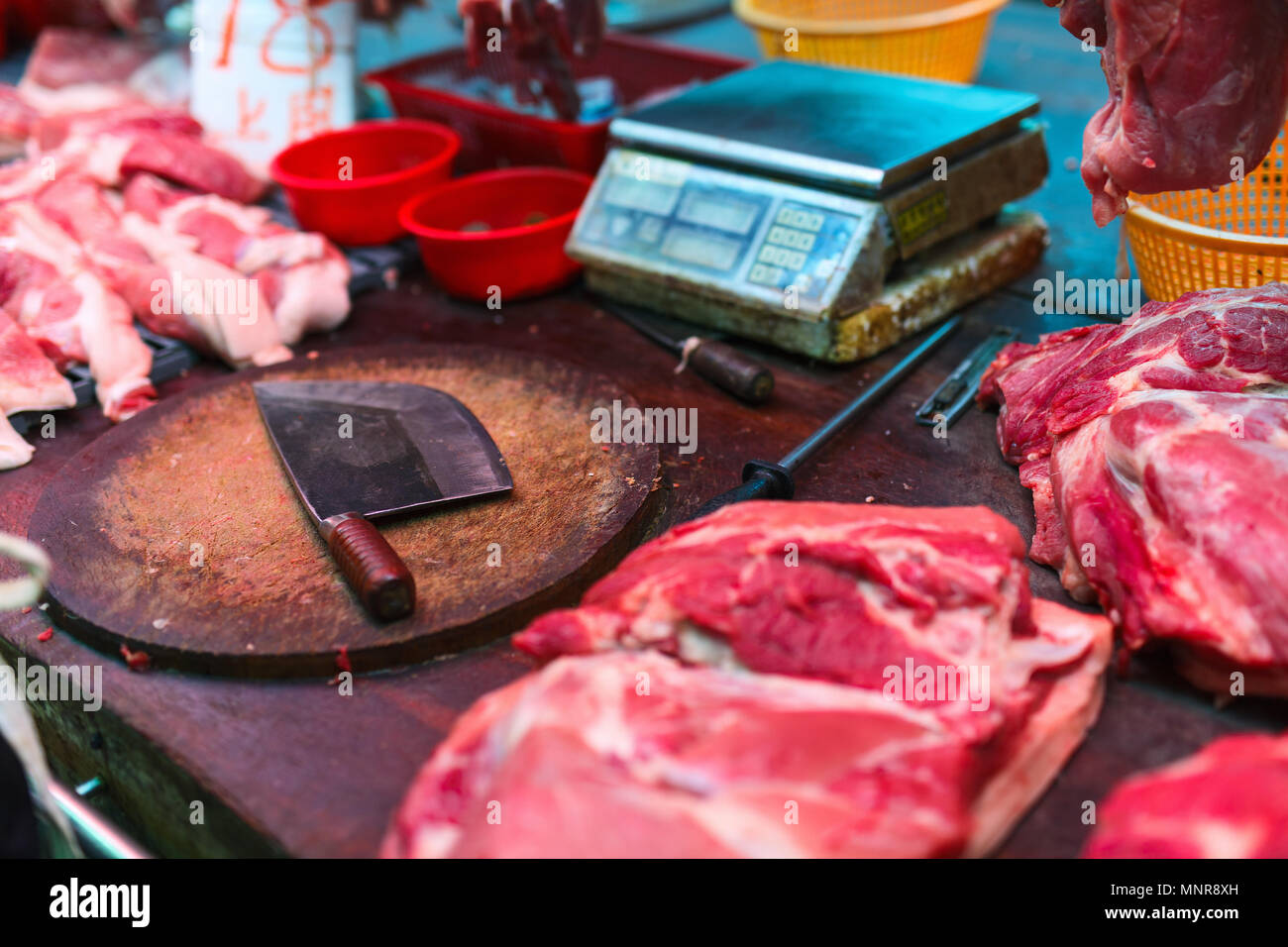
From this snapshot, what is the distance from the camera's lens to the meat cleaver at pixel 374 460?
213 centimetres

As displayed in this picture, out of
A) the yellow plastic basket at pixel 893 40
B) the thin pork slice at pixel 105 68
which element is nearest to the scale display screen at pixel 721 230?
the yellow plastic basket at pixel 893 40

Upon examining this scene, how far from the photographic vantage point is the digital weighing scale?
2.99 meters

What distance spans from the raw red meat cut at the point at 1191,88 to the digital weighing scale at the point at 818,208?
2.61 ft

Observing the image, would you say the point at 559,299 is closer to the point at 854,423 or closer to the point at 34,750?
the point at 854,423

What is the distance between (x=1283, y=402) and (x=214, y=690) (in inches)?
84.5

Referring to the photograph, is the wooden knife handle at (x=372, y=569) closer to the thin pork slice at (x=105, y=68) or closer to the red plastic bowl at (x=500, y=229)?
the red plastic bowl at (x=500, y=229)

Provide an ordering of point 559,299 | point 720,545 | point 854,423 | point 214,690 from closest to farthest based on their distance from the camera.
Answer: point 720,545 → point 214,690 → point 854,423 → point 559,299

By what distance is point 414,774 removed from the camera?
1.87 metres

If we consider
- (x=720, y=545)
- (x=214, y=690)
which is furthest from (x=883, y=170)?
(x=214, y=690)

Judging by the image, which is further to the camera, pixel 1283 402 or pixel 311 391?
pixel 311 391

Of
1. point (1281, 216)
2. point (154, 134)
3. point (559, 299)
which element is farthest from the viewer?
point (154, 134)

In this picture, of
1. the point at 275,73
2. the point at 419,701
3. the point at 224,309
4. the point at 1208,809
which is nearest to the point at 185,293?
the point at 224,309

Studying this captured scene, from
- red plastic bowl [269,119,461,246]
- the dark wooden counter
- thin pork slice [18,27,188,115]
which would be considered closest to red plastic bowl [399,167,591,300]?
red plastic bowl [269,119,461,246]
